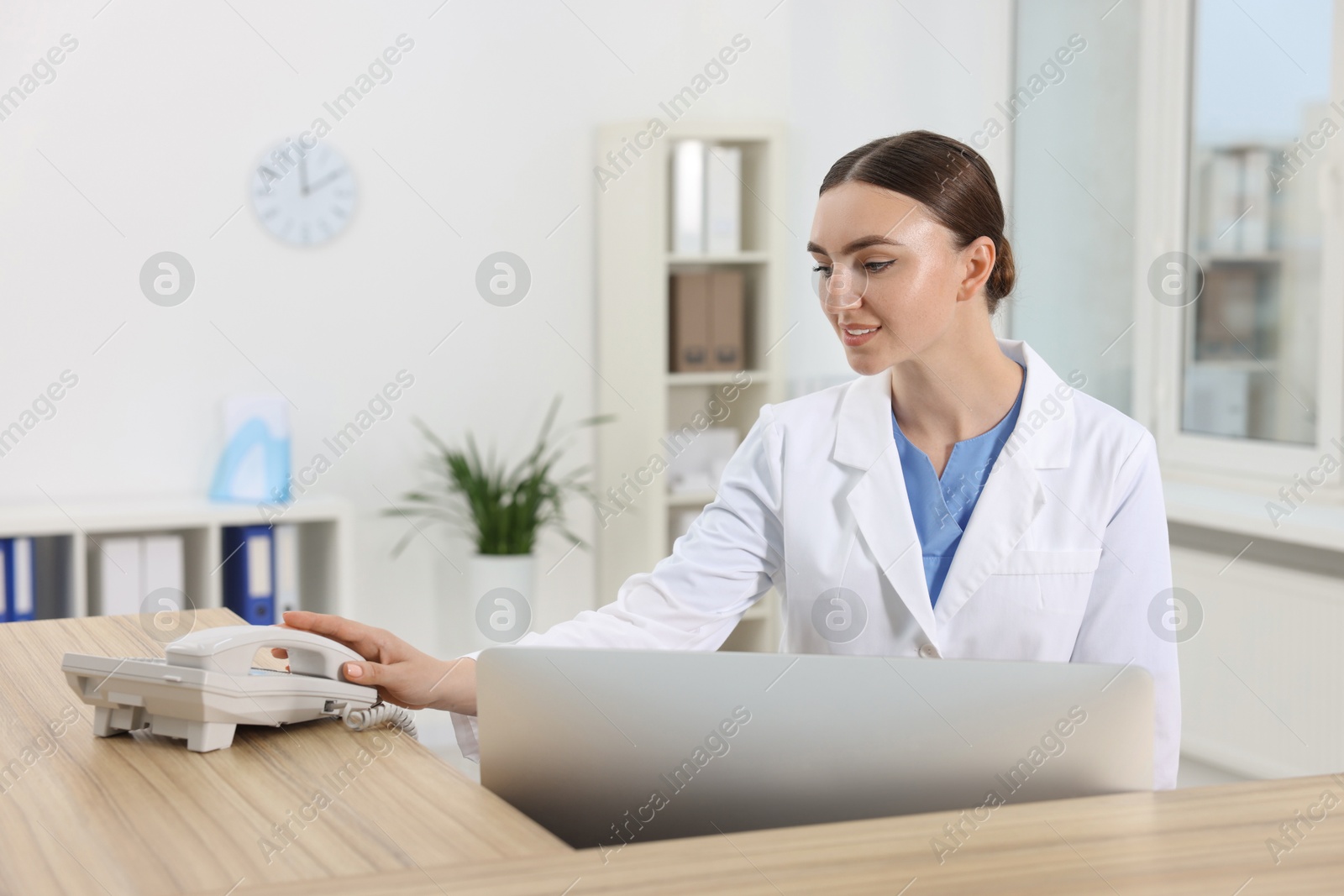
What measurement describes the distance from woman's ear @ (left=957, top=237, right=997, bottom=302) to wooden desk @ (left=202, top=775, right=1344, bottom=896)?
32.7 inches

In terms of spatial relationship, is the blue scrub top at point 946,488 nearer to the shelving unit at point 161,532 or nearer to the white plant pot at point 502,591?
the shelving unit at point 161,532

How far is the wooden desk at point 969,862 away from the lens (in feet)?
2.90

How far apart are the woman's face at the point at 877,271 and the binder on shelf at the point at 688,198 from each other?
2.77 m

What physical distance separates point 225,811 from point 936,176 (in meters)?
1.11

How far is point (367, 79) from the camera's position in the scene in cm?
416

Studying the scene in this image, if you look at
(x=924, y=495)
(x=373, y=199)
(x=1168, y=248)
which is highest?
(x=373, y=199)

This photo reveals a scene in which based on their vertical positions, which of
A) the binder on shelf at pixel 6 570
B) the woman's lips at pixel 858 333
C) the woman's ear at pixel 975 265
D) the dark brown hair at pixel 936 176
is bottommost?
the binder on shelf at pixel 6 570

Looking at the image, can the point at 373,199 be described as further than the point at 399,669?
Yes

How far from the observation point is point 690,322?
440 centimetres

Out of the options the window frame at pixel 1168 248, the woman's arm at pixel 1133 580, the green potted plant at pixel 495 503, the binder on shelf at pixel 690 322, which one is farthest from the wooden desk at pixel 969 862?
the binder on shelf at pixel 690 322

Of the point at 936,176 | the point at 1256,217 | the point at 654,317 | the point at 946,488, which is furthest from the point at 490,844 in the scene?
the point at 654,317

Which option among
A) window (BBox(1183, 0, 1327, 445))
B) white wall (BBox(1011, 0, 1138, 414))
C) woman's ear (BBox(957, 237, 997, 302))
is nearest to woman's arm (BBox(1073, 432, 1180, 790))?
woman's ear (BBox(957, 237, 997, 302))

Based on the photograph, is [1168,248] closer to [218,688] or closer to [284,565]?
[284,565]

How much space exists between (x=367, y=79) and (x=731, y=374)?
1.54m
